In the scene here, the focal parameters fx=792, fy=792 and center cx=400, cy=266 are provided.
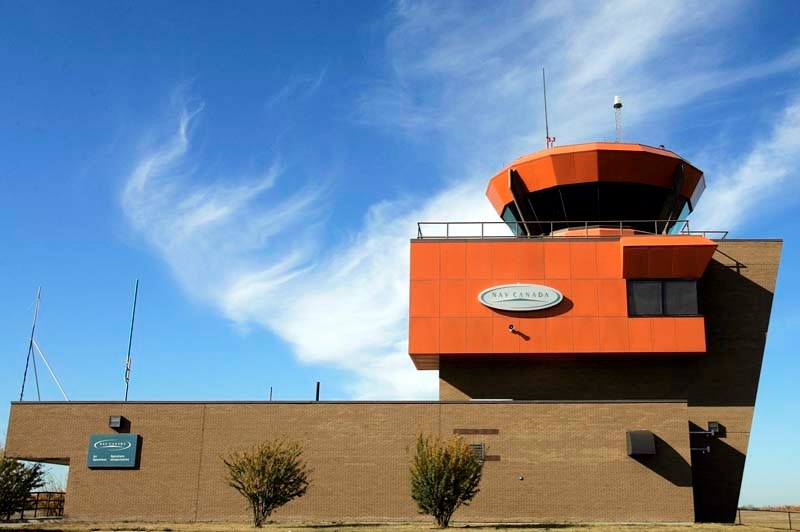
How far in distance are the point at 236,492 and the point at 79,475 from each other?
657 centimetres

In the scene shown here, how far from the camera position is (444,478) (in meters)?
26.6

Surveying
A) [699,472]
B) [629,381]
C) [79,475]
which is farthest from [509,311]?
[79,475]

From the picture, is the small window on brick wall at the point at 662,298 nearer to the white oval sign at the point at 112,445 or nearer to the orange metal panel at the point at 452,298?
the orange metal panel at the point at 452,298

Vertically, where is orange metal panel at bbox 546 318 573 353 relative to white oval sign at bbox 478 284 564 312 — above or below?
below

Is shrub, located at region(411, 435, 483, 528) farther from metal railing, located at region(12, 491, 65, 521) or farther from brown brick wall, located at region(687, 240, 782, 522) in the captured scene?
metal railing, located at region(12, 491, 65, 521)

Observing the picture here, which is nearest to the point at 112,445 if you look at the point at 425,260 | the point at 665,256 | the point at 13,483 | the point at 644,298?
the point at 13,483

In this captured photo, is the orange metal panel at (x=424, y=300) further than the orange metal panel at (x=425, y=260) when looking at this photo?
No

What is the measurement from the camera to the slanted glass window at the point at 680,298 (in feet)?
110

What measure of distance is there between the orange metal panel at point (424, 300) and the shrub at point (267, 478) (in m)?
8.88

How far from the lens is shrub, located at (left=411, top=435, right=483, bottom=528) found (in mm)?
26641

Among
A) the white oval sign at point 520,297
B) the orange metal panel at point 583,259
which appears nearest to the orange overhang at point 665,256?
the orange metal panel at point 583,259

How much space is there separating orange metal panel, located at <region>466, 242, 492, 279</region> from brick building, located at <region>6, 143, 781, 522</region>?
98 millimetres

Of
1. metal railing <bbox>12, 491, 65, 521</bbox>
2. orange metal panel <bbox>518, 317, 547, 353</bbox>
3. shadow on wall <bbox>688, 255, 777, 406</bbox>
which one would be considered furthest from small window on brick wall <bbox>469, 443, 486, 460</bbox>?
metal railing <bbox>12, 491, 65, 521</bbox>

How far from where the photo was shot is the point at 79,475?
31828 mm
